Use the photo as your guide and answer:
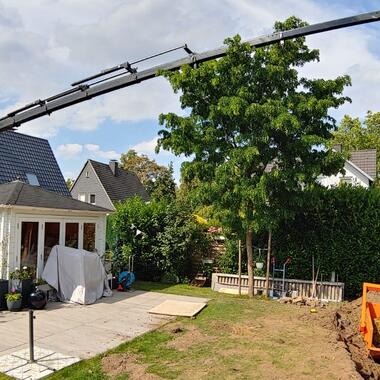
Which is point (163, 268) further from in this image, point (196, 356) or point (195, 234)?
point (196, 356)

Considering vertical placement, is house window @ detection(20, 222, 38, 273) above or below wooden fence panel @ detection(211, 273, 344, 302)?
above

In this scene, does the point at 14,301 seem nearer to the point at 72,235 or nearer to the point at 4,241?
the point at 4,241

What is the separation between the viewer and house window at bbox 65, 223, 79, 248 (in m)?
12.2

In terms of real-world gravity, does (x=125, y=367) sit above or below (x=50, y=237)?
below

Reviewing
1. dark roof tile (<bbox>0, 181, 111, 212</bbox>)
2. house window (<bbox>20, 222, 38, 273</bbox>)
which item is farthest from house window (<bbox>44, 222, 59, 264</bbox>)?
dark roof tile (<bbox>0, 181, 111, 212</bbox>)

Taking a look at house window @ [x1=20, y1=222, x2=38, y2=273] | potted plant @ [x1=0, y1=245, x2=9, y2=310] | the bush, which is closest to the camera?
potted plant @ [x1=0, y1=245, x2=9, y2=310]

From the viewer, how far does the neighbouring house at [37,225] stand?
10.4 meters

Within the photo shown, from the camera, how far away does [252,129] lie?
11.4m

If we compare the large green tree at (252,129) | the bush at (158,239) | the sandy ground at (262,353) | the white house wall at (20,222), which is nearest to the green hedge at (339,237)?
the large green tree at (252,129)

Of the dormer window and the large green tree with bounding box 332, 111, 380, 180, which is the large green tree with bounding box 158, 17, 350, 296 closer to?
the dormer window

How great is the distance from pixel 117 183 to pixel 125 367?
2808 centimetres

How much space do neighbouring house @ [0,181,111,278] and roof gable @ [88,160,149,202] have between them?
18.9 meters

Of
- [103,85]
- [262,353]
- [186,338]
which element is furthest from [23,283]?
[262,353]

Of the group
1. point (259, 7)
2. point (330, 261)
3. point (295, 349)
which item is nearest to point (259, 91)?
point (259, 7)
